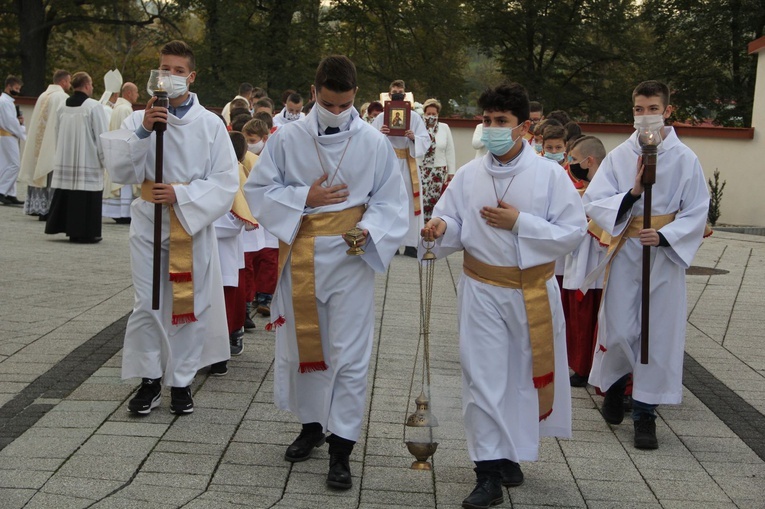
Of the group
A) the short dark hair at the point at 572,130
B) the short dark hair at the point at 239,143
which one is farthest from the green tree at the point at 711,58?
the short dark hair at the point at 239,143

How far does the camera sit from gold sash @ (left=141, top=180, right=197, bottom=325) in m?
6.17

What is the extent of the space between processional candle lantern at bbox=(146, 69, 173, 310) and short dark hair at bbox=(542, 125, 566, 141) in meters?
3.38

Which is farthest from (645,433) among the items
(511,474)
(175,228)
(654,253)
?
(175,228)

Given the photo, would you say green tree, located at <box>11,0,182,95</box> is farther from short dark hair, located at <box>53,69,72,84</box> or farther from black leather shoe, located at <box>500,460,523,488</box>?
black leather shoe, located at <box>500,460,523,488</box>

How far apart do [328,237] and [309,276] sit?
8.3 inches

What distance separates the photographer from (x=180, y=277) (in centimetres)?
618

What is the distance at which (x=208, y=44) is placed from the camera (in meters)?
30.1

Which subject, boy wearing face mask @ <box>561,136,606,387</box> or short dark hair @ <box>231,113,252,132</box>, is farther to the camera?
short dark hair @ <box>231,113,252,132</box>

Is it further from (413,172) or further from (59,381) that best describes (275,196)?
(413,172)

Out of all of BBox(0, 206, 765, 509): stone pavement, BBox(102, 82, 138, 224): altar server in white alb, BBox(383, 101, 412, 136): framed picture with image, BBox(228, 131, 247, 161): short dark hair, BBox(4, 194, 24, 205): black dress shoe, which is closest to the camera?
BBox(0, 206, 765, 509): stone pavement

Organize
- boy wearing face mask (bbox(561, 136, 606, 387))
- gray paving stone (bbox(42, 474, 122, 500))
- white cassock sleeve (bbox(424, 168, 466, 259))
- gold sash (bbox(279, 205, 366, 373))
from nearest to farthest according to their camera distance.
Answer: gray paving stone (bbox(42, 474, 122, 500)) → white cassock sleeve (bbox(424, 168, 466, 259)) → gold sash (bbox(279, 205, 366, 373)) → boy wearing face mask (bbox(561, 136, 606, 387))

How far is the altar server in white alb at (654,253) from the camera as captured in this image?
6129 mm

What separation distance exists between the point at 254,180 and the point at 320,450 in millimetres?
1415

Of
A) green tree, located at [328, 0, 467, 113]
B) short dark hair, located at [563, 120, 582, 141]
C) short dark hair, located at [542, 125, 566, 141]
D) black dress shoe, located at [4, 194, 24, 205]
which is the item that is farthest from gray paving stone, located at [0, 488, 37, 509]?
green tree, located at [328, 0, 467, 113]
